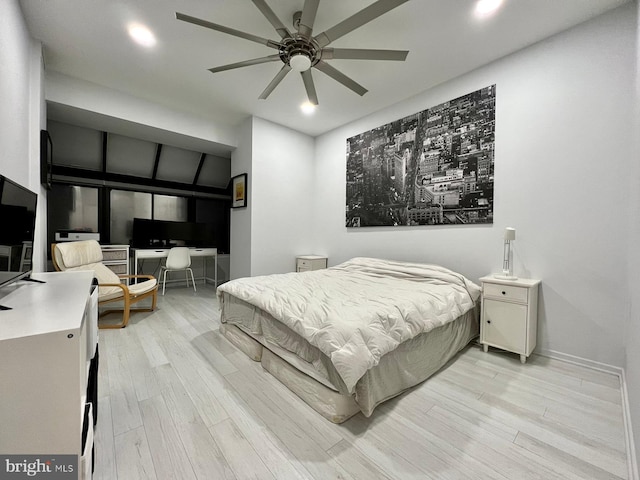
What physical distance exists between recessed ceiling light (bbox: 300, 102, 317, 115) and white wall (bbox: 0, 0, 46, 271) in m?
2.62

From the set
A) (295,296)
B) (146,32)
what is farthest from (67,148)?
(295,296)

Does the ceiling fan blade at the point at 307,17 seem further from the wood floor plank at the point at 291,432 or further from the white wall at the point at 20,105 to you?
the wood floor plank at the point at 291,432

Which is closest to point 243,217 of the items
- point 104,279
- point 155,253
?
point 155,253

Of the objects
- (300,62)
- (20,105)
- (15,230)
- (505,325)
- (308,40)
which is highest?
(308,40)

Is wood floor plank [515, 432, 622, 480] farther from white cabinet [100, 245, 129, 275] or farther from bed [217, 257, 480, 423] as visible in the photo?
white cabinet [100, 245, 129, 275]

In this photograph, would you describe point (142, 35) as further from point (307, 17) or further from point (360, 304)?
point (360, 304)

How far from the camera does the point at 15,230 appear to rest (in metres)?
1.31

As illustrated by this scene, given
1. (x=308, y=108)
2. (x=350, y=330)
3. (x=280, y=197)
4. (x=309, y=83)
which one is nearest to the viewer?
(x=350, y=330)

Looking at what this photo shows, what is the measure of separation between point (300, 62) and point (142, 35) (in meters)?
1.56

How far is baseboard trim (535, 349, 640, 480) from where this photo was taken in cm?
116

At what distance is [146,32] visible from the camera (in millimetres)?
2273

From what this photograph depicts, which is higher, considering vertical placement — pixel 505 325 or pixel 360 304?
pixel 360 304

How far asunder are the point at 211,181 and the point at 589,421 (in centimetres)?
619

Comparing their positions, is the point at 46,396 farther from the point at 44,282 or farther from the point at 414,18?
the point at 414,18
